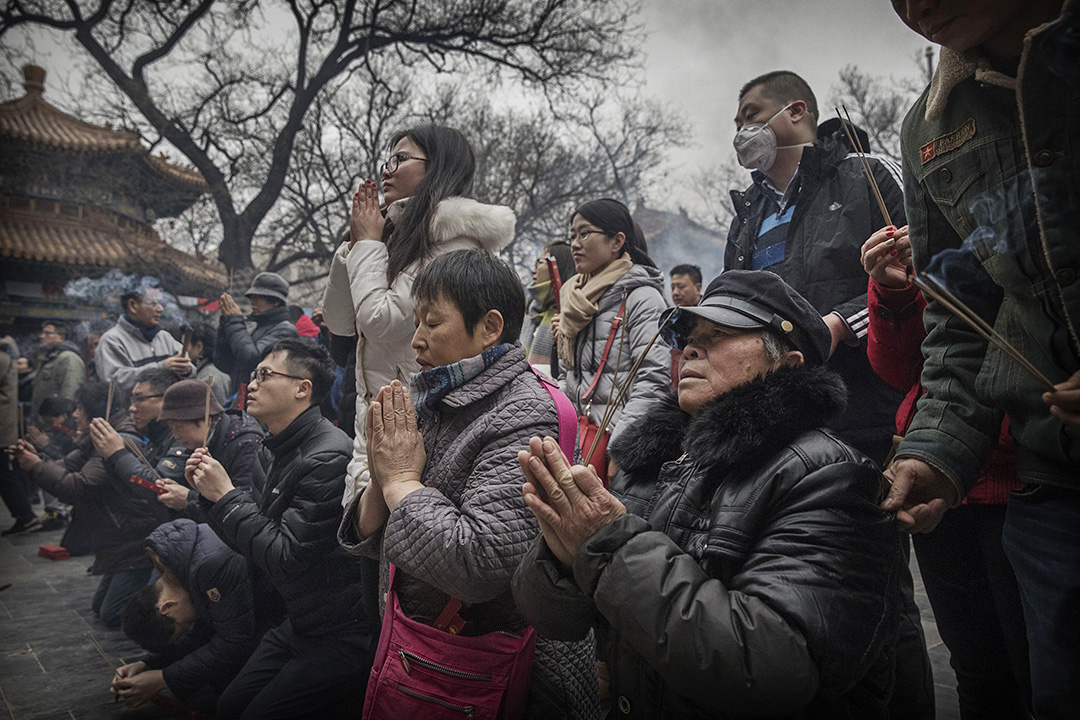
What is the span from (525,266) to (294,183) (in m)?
5.33

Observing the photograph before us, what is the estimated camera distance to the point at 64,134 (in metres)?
8.41

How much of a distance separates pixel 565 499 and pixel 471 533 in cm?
49

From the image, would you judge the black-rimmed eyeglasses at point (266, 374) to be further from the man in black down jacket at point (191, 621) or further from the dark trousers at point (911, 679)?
the dark trousers at point (911, 679)

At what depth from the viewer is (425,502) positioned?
1.90 meters

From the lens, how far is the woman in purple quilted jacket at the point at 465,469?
1.86m

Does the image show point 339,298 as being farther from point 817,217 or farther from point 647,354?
point 817,217

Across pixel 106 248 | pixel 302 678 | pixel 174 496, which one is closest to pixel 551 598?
pixel 302 678

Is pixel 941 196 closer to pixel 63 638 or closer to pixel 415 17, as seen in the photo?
pixel 63 638

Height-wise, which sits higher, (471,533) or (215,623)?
(471,533)

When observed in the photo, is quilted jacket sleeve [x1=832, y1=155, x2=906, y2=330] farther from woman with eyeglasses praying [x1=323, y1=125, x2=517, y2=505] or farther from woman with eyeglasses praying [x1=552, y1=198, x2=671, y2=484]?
woman with eyeglasses praying [x1=323, y1=125, x2=517, y2=505]

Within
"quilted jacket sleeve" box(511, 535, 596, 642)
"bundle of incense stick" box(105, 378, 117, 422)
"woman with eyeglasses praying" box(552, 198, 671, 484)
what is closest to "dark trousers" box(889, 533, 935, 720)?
"quilted jacket sleeve" box(511, 535, 596, 642)

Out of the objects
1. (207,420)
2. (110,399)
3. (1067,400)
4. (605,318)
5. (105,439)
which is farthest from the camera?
(110,399)

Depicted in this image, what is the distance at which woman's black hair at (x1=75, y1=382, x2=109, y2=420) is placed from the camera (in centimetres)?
585

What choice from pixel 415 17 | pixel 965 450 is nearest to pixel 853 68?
pixel 965 450
